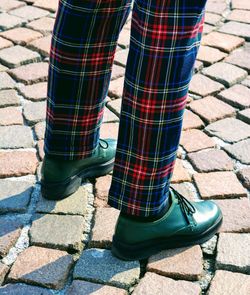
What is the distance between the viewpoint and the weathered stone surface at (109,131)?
266 centimetres

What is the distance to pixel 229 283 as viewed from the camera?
6.21 ft

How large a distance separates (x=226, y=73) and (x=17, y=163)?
126cm

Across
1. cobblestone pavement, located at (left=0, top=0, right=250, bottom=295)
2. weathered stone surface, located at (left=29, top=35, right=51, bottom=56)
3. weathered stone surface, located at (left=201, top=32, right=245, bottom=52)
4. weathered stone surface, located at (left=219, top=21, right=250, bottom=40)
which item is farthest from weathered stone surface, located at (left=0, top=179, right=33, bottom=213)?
weathered stone surface, located at (left=219, top=21, right=250, bottom=40)

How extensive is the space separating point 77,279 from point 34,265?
15 centimetres

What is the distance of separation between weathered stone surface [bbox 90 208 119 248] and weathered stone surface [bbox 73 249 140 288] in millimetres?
43

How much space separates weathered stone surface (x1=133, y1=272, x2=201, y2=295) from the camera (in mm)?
1861

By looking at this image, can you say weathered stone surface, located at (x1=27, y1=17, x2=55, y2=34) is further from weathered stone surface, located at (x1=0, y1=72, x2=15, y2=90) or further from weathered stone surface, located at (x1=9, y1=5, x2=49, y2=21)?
weathered stone surface, located at (x1=0, y1=72, x2=15, y2=90)

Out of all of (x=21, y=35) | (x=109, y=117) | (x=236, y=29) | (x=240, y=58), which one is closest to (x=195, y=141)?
(x=109, y=117)

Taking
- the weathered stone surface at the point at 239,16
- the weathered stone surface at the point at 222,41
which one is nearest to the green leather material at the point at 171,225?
the weathered stone surface at the point at 222,41

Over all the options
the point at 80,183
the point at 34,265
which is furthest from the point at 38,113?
the point at 34,265

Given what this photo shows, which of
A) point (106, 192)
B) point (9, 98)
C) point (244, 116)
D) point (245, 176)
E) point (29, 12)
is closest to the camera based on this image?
point (106, 192)

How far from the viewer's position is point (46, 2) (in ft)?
12.8

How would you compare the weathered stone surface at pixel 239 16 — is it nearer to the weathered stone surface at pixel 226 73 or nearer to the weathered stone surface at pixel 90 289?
the weathered stone surface at pixel 226 73

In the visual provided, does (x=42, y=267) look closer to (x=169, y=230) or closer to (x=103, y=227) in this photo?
(x=103, y=227)
